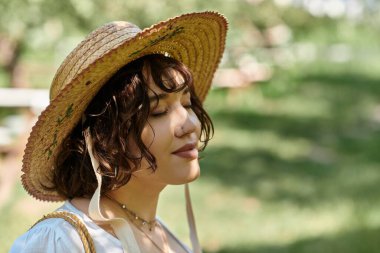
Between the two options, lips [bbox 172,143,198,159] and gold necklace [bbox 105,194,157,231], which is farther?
gold necklace [bbox 105,194,157,231]

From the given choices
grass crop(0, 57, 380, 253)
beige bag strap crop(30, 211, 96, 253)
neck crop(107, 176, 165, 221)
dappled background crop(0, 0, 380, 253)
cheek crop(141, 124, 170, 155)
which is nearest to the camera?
beige bag strap crop(30, 211, 96, 253)

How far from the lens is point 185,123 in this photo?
2217 millimetres

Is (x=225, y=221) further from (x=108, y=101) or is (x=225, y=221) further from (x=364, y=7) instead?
(x=364, y=7)

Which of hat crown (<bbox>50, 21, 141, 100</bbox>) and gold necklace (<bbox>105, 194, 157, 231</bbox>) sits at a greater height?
hat crown (<bbox>50, 21, 141, 100</bbox>)

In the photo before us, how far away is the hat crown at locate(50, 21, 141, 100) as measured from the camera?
7.07 ft

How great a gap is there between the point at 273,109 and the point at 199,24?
12.4 m

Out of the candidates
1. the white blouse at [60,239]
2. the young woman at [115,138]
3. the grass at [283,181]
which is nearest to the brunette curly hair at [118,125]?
the young woman at [115,138]

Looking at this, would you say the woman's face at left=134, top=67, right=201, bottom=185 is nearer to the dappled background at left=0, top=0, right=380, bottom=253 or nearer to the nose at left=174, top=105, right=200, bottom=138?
the nose at left=174, top=105, right=200, bottom=138

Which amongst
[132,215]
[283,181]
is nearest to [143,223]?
[132,215]

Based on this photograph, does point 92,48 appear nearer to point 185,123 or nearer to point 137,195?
point 185,123

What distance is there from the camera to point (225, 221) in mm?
7590

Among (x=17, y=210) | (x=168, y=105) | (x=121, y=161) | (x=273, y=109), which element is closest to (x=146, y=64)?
(x=168, y=105)

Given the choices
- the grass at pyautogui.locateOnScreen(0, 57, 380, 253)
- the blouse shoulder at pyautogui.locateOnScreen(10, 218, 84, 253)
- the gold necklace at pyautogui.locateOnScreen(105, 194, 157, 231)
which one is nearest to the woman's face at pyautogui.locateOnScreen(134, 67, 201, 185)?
the gold necklace at pyautogui.locateOnScreen(105, 194, 157, 231)

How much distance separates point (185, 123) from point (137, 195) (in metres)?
0.27
